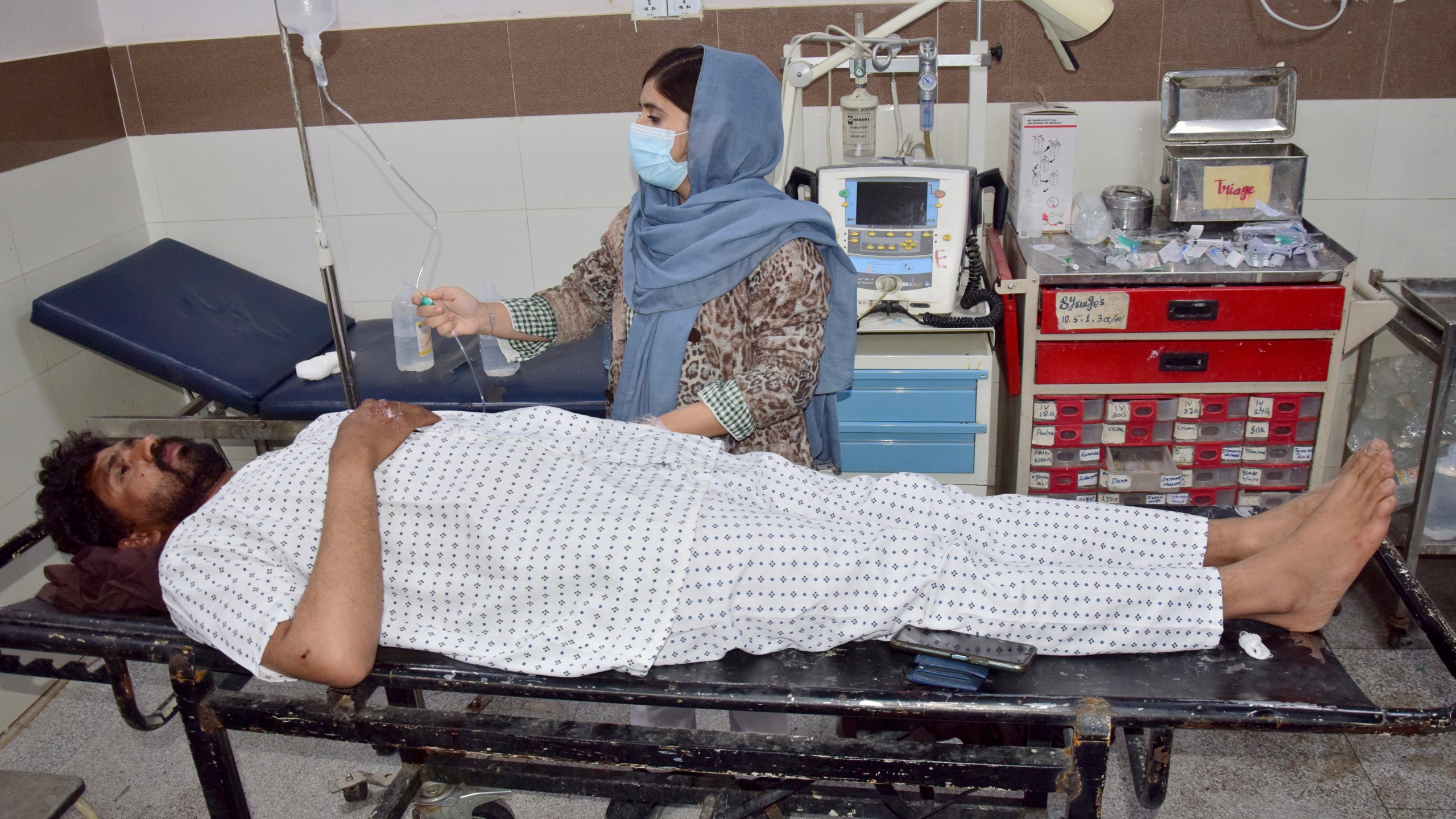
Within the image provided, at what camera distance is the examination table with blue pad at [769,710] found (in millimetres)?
1416

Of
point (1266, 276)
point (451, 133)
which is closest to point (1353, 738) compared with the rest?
point (1266, 276)

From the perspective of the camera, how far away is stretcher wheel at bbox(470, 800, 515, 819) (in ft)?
6.46

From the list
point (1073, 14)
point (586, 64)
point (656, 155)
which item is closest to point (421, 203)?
point (586, 64)

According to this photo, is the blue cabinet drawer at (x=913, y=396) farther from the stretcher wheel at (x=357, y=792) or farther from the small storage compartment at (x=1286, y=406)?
the stretcher wheel at (x=357, y=792)

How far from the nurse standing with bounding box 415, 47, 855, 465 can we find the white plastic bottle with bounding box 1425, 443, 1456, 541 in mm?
1782

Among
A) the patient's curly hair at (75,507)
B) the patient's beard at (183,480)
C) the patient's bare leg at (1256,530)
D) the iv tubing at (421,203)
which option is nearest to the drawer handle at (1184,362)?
the patient's bare leg at (1256,530)

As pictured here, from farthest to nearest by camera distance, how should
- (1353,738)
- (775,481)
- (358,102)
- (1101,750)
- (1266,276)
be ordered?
(358,102) → (1266,276) → (1353,738) → (775,481) → (1101,750)

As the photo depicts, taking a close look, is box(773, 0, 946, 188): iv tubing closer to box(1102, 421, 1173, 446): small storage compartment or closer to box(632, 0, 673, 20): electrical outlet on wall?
box(632, 0, 673, 20): electrical outlet on wall

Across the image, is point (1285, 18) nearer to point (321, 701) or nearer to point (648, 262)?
point (648, 262)

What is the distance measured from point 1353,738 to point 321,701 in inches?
83.2

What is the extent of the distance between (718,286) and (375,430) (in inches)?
25.8

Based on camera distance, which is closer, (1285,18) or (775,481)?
(775,481)

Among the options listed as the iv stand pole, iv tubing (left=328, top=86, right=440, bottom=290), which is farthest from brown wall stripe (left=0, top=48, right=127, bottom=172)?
the iv stand pole

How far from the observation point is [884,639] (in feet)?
5.38
